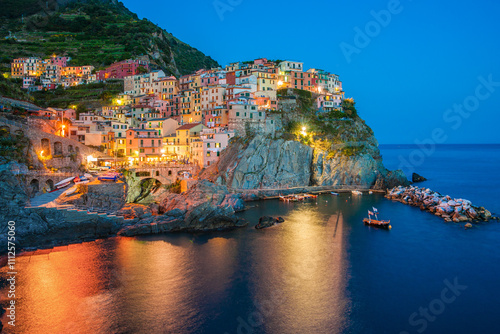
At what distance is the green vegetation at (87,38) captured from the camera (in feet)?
280

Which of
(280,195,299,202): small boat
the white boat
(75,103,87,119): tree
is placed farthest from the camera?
(75,103,87,119): tree

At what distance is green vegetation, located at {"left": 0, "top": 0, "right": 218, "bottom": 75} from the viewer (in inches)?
Answer: 3365

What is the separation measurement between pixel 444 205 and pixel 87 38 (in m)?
92.0

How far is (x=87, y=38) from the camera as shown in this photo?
96.1 metres

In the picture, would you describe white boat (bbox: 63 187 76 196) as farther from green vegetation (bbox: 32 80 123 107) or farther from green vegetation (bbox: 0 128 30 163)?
green vegetation (bbox: 32 80 123 107)

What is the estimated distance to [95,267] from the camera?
2447cm

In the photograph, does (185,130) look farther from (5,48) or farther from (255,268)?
(5,48)

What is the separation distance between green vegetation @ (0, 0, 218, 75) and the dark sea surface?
6027 centimetres

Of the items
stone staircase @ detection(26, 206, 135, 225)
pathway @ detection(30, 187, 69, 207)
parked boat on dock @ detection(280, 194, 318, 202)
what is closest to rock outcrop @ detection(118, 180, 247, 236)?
stone staircase @ detection(26, 206, 135, 225)

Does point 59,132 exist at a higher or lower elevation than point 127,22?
lower

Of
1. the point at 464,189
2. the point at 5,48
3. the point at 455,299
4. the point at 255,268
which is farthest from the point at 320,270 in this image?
the point at 5,48

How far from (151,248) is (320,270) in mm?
12866

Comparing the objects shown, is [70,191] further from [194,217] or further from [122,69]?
[122,69]

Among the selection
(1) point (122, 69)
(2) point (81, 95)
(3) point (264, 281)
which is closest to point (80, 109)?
(2) point (81, 95)
